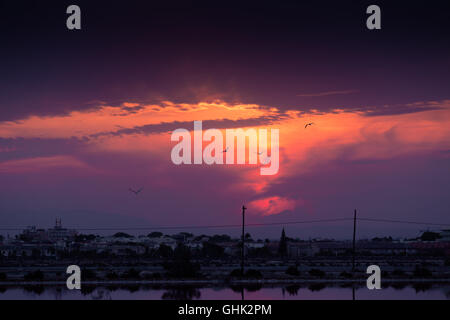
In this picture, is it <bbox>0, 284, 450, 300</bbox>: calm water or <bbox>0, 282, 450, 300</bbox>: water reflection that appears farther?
<bbox>0, 282, 450, 300</bbox>: water reflection

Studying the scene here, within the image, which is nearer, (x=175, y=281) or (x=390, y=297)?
(x=390, y=297)

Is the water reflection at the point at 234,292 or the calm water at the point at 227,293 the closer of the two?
the calm water at the point at 227,293

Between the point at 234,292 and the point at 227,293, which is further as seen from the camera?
the point at 234,292

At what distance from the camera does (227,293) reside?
33719 millimetres

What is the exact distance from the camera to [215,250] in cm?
11738

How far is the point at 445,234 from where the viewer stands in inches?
7387

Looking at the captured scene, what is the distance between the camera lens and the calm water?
1243 inches

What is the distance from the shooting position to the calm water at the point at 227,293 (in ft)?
104
